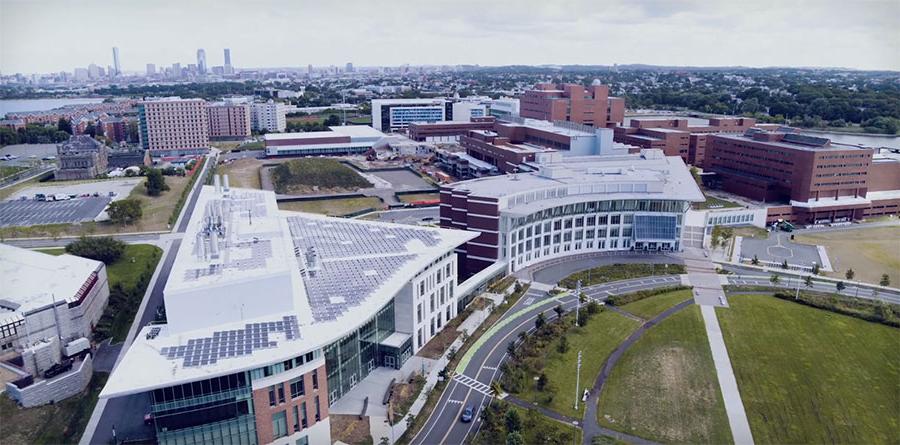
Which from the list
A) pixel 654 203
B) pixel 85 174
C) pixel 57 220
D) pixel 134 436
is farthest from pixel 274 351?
pixel 85 174

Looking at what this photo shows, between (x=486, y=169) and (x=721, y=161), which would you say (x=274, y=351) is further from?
(x=721, y=161)

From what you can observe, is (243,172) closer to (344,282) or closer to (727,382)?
(344,282)

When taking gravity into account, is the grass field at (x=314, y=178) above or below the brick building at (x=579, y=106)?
below

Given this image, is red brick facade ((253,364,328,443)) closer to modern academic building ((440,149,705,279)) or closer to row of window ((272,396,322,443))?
row of window ((272,396,322,443))

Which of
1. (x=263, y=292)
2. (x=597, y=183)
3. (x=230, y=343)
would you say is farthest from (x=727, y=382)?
(x=230, y=343)

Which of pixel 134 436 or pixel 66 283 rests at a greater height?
pixel 66 283

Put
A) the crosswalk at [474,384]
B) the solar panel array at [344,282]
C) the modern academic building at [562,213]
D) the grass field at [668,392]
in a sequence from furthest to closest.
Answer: the modern academic building at [562,213] < the crosswalk at [474,384] < the solar panel array at [344,282] < the grass field at [668,392]

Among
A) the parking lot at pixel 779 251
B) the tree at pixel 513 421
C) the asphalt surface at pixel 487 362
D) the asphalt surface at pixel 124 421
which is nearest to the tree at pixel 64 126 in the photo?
the asphalt surface at pixel 124 421

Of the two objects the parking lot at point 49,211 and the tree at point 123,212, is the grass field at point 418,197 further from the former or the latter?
the parking lot at point 49,211

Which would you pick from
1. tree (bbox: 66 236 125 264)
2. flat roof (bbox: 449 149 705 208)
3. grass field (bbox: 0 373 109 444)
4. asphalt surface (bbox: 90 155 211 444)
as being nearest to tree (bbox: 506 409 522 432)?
asphalt surface (bbox: 90 155 211 444)
